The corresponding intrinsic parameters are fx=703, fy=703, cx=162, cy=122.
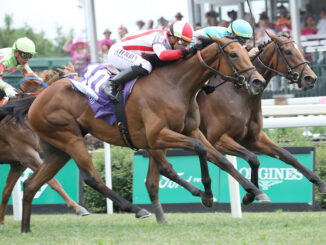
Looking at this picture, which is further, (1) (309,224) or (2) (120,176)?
(2) (120,176)

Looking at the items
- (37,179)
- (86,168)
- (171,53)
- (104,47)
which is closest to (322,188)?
(171,53)

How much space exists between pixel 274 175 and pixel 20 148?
9.59 feet

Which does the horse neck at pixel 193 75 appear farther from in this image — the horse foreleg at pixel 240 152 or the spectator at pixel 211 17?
the spectator at pixel 211 17

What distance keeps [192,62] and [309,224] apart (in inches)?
71.7

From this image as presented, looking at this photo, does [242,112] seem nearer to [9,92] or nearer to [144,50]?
[144,50]

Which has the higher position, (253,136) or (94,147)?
(253,136)

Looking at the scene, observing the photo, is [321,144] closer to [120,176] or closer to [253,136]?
[253,136]

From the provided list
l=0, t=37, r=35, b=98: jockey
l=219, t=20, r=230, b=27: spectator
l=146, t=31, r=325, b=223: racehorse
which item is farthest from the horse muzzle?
l=219, t=20, r=230, b=27: spectator

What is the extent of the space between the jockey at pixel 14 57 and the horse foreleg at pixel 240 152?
7.57 feet

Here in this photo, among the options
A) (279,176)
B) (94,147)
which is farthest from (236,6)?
(279,176)

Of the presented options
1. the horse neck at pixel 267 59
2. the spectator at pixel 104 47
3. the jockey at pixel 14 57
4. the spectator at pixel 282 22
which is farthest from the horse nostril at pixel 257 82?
the spectator at pixel 104 47

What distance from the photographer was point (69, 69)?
8.05 metres

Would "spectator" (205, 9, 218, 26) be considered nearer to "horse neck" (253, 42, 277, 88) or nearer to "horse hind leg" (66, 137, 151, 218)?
"horse neck" (253, 42, 277, 88)

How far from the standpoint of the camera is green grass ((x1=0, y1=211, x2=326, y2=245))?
551 cm
